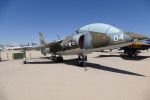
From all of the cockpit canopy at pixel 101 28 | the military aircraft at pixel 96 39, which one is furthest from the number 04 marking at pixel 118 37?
the cockpit canopy at pixel 101 28

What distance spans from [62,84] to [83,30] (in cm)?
671

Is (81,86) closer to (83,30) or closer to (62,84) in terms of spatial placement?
(62,84)

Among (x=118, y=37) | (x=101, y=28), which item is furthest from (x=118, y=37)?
(x=101, y=28)

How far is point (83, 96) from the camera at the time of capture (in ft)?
21.2

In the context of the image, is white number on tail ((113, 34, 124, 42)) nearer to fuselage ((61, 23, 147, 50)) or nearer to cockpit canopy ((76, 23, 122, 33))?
fuselage ((61, 23, 147, 50))

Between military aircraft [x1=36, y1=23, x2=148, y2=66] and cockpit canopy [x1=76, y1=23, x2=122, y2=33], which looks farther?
cockpit canopy [x1=76, y1=23, x2=122, y2=33]

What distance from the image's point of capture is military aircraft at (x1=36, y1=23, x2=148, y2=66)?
1072cm

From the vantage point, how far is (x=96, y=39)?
12.6 metres

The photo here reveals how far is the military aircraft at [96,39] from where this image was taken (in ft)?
35.2

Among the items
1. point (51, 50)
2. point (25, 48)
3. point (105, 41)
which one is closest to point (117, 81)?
point (105, 41)

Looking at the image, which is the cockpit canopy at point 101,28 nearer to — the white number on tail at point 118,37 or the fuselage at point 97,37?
the fuselage at point 97,37

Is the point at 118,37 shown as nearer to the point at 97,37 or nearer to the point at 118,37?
the point at 118,37

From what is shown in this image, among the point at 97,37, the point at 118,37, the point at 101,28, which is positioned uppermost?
the point at 101,28

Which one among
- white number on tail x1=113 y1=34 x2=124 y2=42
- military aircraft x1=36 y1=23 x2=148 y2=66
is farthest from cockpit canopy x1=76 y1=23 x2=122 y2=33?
white number on tail x1=113 y1=34 x2=124 y2=42
